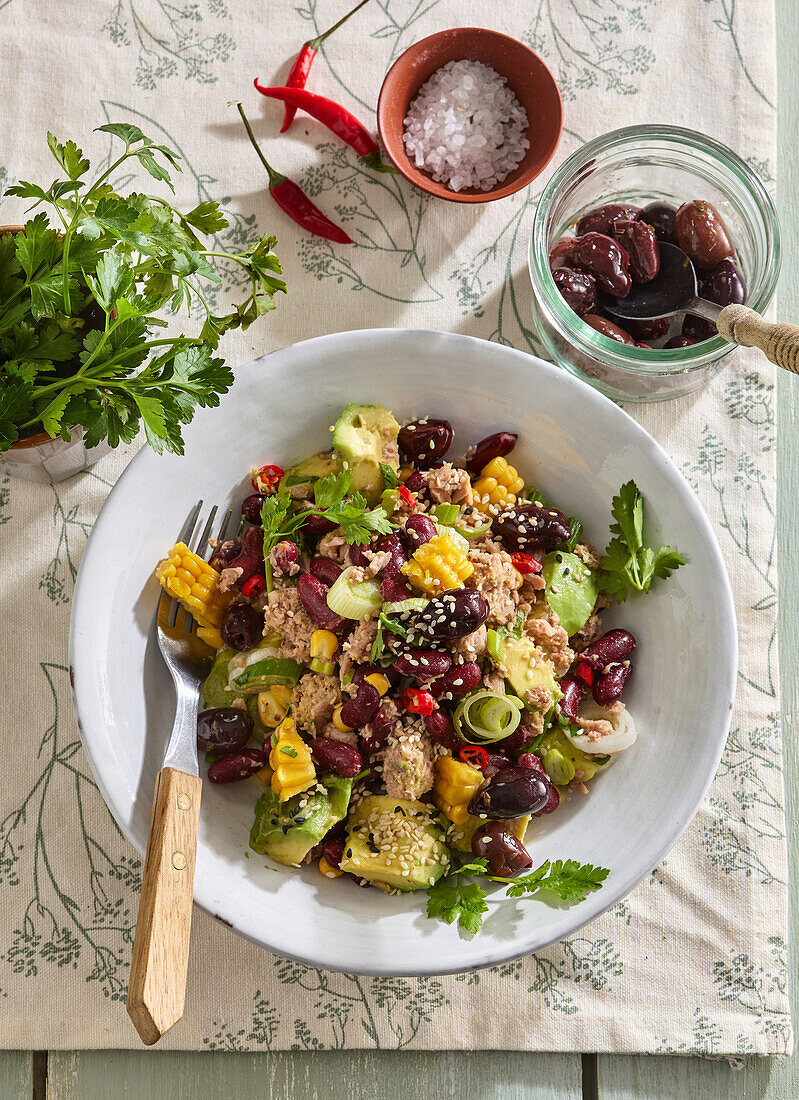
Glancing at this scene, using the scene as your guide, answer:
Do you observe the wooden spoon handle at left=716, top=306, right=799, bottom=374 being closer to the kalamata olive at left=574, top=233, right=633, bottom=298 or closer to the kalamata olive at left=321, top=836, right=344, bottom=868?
the kalamata olive at left=574, top=233, right=633, bottom=298

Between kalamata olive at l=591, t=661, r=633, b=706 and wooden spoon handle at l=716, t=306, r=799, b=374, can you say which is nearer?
wooden spoon handle at l=716, t=306, r=799, b=374

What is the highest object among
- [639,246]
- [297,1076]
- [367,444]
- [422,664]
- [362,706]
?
[639,246]

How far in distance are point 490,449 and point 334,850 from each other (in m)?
1.01

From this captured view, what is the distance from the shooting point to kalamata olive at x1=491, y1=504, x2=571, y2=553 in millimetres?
2012

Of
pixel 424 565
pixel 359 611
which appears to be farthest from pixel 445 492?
pixel 359 611

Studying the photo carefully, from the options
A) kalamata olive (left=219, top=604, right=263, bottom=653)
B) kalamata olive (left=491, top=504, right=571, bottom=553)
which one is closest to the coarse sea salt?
kalamata olive (left=491, top=504, right=571, bottom=553)

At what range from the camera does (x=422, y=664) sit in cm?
185

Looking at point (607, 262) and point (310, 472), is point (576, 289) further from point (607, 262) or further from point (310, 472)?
point (310, 472)

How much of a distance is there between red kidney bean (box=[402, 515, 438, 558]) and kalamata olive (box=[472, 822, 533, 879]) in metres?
0.63

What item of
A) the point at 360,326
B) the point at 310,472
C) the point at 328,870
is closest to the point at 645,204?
the point at 360,326

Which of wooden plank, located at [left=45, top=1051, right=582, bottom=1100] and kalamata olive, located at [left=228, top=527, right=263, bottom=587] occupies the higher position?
kalamata olive, located at [left=228, top=527, right=263, bottom=587]

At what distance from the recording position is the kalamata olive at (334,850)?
6.39ft

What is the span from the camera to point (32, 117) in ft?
8.21

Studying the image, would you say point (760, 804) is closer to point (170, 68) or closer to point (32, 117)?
point (170, 68)
